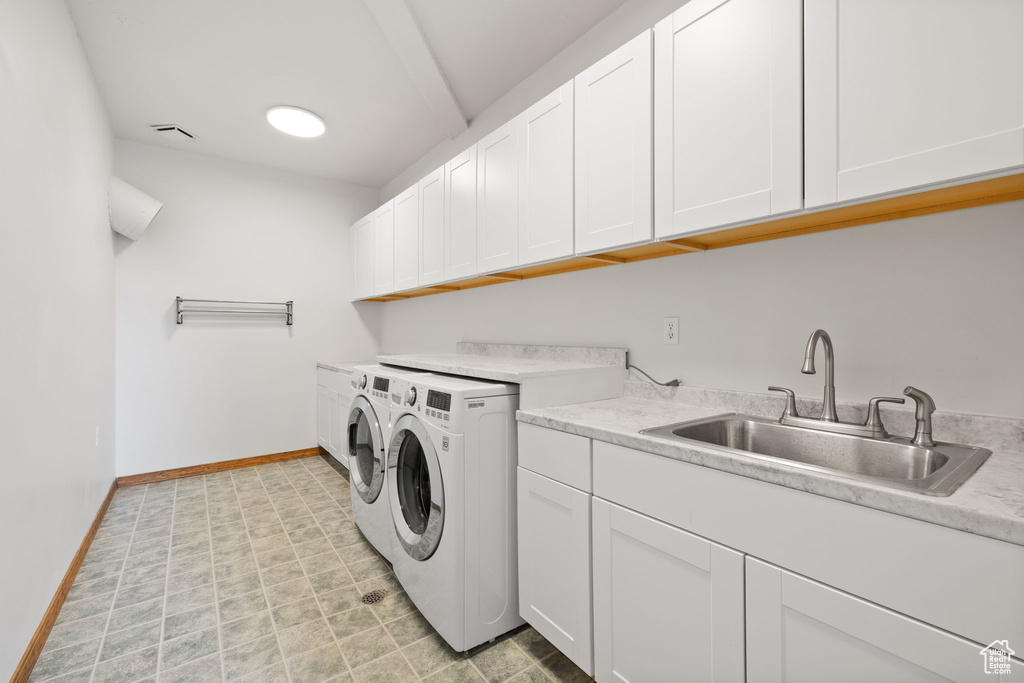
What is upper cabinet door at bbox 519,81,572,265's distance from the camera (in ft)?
5.78

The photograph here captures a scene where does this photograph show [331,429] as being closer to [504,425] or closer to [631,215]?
[504,425]

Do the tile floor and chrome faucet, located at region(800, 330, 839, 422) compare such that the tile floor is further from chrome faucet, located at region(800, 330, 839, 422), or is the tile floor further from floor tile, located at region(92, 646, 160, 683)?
chrome faucet, located at region(800, 330, 839, 422)

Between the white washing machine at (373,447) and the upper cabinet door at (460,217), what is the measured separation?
2.16 ft

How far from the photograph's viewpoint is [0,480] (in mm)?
1273

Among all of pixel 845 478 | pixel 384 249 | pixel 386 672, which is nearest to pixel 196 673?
pixel 386 672

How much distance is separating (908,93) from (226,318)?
4.24 metres

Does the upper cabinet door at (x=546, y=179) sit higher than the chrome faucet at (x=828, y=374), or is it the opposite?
the upper cabinet door at (x=546, y=179)

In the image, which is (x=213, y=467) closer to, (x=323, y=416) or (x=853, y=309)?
(x=323, y=416)

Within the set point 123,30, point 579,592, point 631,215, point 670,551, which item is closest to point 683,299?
point 631,215

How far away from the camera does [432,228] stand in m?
2.77

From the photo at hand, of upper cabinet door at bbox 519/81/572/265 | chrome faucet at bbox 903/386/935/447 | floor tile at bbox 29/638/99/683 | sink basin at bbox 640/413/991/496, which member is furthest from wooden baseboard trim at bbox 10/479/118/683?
chrome faucet at bbox 903/386/935/447

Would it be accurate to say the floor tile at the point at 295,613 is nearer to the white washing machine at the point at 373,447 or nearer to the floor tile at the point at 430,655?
the white washing machine at the point at 373,447

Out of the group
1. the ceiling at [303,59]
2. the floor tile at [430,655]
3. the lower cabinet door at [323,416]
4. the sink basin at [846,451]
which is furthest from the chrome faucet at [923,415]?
the lower cabinet door at [323,416]

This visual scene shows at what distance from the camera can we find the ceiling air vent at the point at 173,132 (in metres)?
3.09
